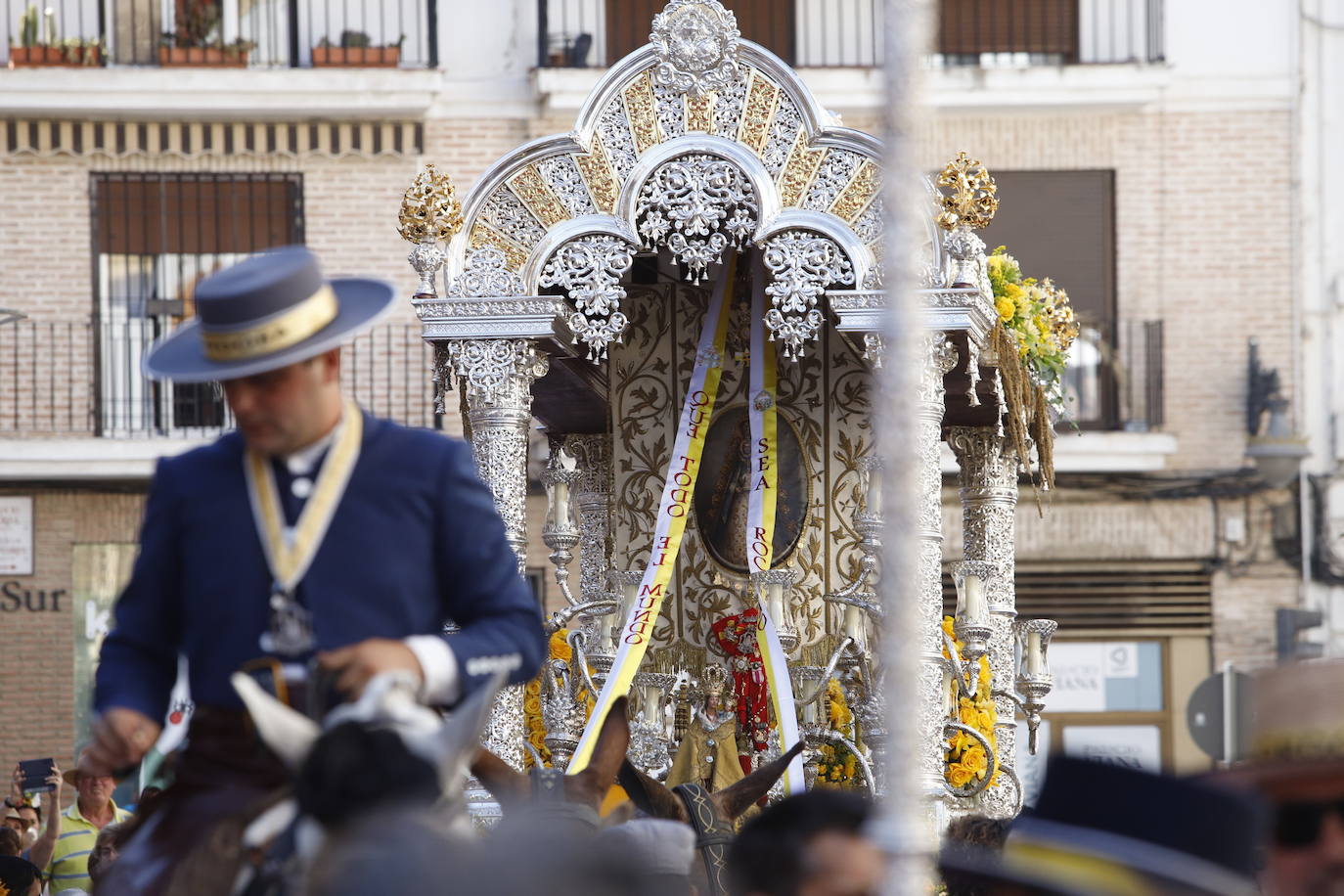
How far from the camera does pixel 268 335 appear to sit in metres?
3.80

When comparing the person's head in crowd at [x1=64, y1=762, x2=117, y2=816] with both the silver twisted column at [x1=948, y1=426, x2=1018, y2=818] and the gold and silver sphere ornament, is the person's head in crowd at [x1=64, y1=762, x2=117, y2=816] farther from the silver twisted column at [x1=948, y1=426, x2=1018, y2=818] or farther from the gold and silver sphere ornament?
the silver twisted column at [x1=948, y1=426, x2=1018, y2=818]

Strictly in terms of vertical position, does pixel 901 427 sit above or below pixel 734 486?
above

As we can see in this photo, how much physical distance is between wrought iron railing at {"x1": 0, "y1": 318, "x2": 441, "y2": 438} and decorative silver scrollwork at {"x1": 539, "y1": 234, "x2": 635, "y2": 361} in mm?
9502

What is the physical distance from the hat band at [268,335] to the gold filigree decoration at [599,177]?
5403 mm

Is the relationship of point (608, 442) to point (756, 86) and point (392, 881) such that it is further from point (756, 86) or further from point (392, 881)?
point (392, 881)

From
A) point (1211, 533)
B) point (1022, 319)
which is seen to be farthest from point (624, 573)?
point (1211, 533)

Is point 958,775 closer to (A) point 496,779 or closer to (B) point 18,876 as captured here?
(B) point 18,876

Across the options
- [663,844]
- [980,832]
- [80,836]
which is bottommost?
[80,836]

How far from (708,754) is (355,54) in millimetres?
10810

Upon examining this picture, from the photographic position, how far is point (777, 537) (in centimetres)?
1033

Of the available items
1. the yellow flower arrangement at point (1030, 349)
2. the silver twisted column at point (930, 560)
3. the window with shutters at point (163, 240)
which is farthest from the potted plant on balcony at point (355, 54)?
the silver twisted column at point (930, 560)

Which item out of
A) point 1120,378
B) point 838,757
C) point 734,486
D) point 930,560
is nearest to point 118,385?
point 1120,378

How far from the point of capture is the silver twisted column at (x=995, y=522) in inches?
444

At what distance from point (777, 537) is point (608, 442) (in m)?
1.84
